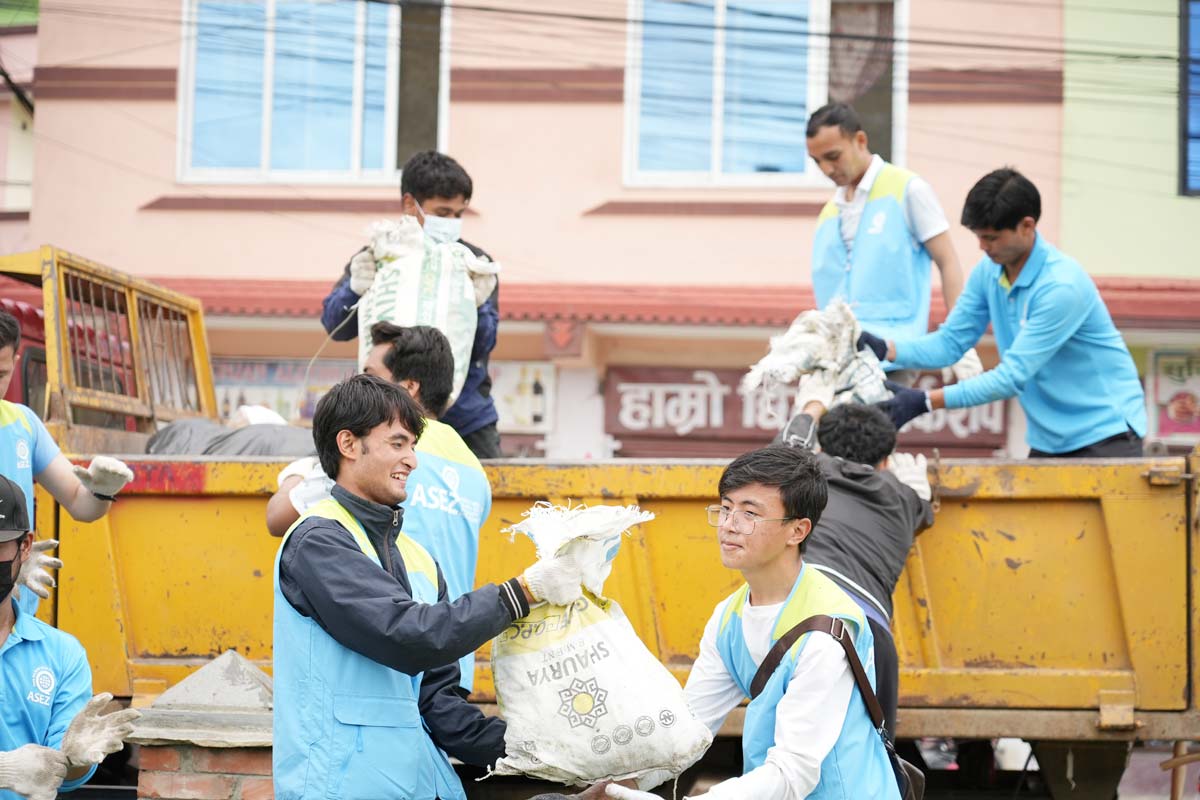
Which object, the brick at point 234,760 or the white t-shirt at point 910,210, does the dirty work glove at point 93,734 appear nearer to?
the brick at point 234,760

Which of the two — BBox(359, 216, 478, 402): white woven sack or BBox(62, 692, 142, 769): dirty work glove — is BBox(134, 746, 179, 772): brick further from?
BBox(359, 216, 478, 402): white woven sack

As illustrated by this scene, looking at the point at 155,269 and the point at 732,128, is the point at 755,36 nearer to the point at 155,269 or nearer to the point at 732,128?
the point at 732,128

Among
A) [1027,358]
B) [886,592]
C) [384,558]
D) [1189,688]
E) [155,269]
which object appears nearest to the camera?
[384,558]

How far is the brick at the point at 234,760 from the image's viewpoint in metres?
4.21

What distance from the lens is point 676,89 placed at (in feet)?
38.3

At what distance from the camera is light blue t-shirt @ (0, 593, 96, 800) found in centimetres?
327

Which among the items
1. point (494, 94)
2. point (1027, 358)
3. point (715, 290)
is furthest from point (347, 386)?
point (494, 94)

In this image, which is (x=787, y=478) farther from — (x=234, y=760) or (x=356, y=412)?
(x=234, y=760)

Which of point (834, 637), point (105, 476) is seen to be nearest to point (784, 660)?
point (834, 637)

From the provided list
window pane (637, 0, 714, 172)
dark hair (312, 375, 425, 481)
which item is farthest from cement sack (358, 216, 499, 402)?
window pane (637, 0, 714, 172)

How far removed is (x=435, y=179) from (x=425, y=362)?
1150 mm

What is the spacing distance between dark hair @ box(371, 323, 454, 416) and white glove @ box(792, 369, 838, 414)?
1.29m

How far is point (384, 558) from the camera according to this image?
10.1 feet

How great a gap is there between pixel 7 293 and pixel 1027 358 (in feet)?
29.2
